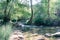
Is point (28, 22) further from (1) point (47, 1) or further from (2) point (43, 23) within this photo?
(1) point (47, 1)

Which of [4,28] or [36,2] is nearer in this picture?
[4,28]

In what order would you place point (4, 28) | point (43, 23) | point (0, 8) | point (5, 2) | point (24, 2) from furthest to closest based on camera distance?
1. point (43, 23)
2. point (24, 2)
3. point (0, 8)
4. point (5, 2)
5. point (4, 28)

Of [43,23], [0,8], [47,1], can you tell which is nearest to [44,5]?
[47,1]

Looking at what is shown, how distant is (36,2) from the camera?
22375 millimetres

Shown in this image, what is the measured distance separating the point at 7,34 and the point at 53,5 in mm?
16824

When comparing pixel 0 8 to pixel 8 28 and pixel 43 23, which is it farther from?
pixel 8 28

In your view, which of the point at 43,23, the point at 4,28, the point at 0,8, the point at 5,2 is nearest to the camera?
the point at 4,28

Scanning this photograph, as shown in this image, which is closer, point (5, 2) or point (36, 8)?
point (5, 2)

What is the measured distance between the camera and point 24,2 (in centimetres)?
1984

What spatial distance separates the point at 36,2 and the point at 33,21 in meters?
2.43

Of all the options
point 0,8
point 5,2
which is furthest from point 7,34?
point 0,8

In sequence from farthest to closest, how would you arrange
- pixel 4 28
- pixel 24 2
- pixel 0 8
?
pixel 24 2 < pixel 0 8 < pixel 4 28

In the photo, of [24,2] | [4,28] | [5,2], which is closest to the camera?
[4,28]

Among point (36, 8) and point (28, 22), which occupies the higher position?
point (36, 8)
